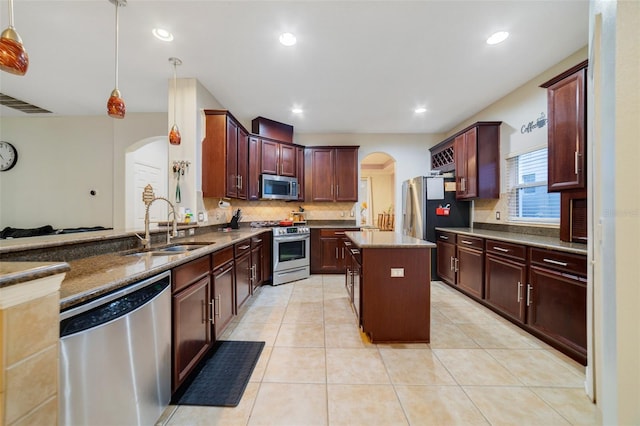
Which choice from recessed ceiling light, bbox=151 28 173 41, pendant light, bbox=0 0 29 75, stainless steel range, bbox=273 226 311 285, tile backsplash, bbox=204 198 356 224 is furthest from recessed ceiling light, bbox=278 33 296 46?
tile backsplash, bbox=204 198 356 224

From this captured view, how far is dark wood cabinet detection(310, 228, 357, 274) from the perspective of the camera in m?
4.40

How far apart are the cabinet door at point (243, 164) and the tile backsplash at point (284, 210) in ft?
1.99

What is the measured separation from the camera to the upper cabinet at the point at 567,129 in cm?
196

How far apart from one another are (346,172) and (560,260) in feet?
11.0

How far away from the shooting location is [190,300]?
1.60 meters

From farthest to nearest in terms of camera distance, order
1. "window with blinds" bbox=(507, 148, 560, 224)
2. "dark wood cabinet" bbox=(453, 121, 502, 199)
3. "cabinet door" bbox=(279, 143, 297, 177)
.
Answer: "cabinet door" bbox=(279, 143, 297, 177) → "dark wood cabinet" bbox=(453, 121, 502, 199) → "window with blinds" bbox=(507, 148, 560, 224)

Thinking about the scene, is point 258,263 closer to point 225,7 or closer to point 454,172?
point 225,7

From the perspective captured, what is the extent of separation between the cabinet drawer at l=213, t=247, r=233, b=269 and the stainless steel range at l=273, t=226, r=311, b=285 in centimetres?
149

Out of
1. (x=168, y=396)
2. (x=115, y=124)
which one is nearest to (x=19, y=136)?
(x=115, y=124)

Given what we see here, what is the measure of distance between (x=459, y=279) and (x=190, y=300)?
3.43 meters

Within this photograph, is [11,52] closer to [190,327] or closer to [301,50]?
[190,327]

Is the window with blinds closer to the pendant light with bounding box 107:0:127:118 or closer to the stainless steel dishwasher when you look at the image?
the stainless steel dishwasher

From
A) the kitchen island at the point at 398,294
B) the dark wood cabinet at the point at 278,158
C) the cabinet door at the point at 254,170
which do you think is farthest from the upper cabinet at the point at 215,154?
the kitchen island at the point at 398,294

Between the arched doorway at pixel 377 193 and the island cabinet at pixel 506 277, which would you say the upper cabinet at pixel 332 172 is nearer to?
the island cabinet at pixel 506 277
